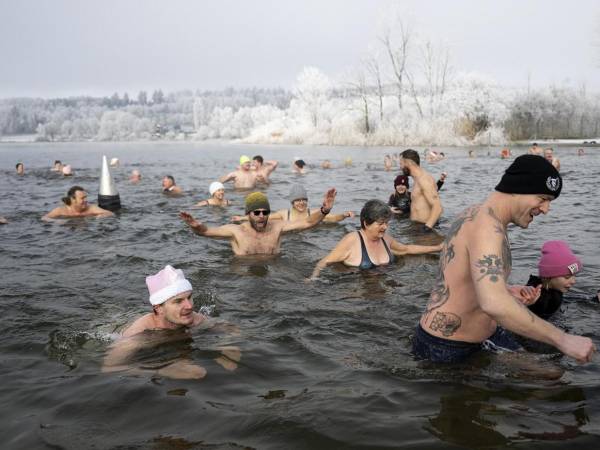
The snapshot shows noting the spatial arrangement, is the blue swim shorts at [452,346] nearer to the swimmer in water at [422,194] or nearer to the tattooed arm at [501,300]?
the tattooed arm at [501,300]

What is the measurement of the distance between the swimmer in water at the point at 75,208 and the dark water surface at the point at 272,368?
2.31 meters

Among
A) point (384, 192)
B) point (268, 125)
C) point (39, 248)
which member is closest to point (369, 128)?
point (268, 125)

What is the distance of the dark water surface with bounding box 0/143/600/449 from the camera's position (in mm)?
3371

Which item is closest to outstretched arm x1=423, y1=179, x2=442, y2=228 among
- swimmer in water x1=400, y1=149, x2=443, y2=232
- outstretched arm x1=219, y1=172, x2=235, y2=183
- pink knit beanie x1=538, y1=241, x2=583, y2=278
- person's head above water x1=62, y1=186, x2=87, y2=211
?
swimmer in water x1=400, y1=149, x2=443, y2=232

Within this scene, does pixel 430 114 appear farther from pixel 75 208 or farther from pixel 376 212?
pixel 376 212

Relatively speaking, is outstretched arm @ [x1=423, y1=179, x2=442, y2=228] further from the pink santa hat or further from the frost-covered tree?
the frost-covered tree

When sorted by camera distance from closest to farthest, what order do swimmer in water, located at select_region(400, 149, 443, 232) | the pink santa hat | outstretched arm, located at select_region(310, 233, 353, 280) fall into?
the pink santa hat < outstretched arm, located at select_region(310, 233, 353, 280) < swimmer in water, located at select_region(400, 149, 443, 232)

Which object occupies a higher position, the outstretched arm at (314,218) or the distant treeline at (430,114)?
the distant treeline at (430,114)

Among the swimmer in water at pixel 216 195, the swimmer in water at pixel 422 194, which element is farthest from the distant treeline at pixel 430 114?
the swimmer in water at pixel 422 194

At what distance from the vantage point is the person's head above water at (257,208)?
24.1 feet

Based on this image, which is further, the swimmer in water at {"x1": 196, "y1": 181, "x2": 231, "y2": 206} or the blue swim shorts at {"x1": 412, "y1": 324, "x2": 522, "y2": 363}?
the swimmer in water at {"x1": 196, "y1": 181, "x2": 231, "y2": 206}

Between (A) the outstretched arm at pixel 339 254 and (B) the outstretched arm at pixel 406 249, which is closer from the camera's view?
(A) the outstretched arm at pixel 339 254

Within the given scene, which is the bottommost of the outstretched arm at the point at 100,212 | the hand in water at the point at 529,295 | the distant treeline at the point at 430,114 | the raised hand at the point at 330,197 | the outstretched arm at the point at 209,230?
the outstretched arm at the point at 100,212

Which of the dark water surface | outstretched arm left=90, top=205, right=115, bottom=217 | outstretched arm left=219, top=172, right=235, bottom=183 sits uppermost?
outstretched arm left=219, top=172, right=235, bottom=183
